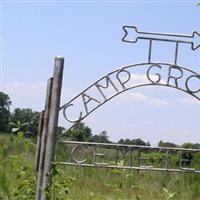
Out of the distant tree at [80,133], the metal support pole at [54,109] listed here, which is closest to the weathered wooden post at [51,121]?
the metal support pole at [54,109]

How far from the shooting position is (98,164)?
455 centimetres

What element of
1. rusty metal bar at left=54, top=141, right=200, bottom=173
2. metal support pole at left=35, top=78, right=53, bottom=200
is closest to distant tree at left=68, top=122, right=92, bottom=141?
rusty metal bar at left=54, top=141, right=200, bottom=173

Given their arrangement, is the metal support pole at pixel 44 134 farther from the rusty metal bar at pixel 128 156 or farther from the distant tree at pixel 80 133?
the distant tree at pixel 80 133

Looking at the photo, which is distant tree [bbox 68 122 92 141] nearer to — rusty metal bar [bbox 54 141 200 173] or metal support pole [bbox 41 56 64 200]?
rusty metal bar [bbox 54 141 200 173]

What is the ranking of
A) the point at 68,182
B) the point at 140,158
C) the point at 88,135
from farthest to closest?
the point at 88,135, the point at 140,158, the point at 68,182

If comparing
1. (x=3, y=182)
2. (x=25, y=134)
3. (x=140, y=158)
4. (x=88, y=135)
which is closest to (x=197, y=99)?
(x=140, y=158)

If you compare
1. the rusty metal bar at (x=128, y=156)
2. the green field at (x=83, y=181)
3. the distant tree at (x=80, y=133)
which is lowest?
the green field at (x=83, y=181)

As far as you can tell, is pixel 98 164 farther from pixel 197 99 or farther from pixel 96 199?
pixel 197 99

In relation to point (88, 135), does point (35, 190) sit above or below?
below

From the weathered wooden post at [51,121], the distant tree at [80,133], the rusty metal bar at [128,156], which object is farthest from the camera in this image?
the distant tree at [80,133]

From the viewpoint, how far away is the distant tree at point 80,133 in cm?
478

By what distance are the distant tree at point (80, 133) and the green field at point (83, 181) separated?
22 cm

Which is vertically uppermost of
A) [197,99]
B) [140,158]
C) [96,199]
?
[197,99]

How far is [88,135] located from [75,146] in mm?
533
